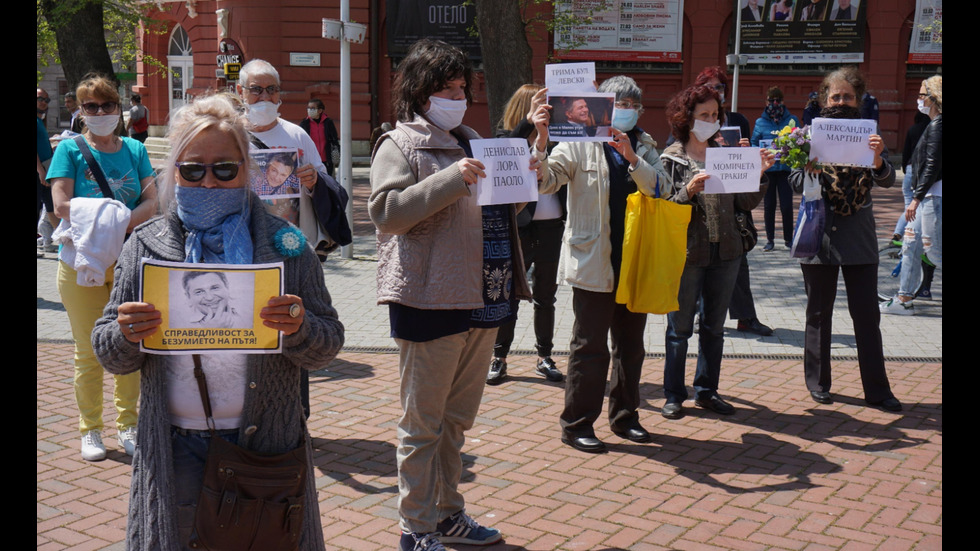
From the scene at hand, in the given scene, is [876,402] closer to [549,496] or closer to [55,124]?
[549,496]

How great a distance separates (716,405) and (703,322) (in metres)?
0.56

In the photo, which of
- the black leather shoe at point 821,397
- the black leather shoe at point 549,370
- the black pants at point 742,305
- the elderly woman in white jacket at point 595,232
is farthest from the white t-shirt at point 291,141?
the black pants at point 742,305

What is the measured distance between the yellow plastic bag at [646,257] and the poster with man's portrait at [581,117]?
0.80 m

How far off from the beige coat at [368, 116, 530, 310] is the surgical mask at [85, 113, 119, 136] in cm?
213

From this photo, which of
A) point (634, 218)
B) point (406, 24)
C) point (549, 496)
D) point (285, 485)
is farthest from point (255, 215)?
point (406, 24)

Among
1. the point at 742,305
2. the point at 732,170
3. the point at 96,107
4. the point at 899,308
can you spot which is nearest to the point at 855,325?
the point at 732,170

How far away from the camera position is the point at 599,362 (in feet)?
18.4

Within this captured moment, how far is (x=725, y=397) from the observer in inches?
267

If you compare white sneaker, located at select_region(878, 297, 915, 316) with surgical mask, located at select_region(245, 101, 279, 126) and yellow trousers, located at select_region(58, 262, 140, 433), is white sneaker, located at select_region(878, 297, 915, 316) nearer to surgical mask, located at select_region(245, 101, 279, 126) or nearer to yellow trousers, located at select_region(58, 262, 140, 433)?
surgical mask, located at select_region(245, 101, 279, 126)

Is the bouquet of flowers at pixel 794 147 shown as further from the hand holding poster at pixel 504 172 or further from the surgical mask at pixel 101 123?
the surgical mask at pixel 101 123

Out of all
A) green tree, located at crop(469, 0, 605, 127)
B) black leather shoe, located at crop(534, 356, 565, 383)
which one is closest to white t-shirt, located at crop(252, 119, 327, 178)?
black leather shoe, located at crop(534, 356, 565, 383)

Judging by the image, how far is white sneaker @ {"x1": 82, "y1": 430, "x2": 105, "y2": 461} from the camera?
5.51 meters

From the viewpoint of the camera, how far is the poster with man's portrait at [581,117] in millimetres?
4668

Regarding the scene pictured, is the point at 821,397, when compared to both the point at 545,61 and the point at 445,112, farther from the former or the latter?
the point at 545,61
